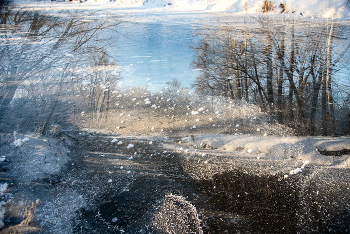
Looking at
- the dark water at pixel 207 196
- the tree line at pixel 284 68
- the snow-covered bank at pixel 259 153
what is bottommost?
the dark water at pixel 207 196

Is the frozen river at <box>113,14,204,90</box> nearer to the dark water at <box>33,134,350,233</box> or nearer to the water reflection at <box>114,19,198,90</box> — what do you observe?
the water reflection at <box>114,19,198,90</box>

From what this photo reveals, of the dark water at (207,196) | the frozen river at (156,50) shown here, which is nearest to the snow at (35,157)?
the dark water at (207,196)

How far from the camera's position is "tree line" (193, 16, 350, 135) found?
332cm

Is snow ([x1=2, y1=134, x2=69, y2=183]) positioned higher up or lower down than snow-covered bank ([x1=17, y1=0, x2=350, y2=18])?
lower down

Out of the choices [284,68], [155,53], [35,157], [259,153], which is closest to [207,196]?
[259,153]

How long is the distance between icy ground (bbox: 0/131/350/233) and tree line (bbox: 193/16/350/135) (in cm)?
Answer: 65

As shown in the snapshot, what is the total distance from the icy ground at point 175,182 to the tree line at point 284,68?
2.14ft

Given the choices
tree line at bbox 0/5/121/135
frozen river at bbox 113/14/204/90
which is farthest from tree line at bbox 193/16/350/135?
tree line at bbox 0/5/121/135

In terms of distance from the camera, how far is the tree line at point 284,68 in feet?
A: 10.9

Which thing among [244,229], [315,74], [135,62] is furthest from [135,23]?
[244,229]

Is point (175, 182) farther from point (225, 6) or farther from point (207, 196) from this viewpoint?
point (225, 6)

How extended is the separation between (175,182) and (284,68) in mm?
3046

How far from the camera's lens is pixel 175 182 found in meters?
2.39

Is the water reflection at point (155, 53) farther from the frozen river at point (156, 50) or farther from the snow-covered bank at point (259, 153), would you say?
the snow-covered bank at point (259, 153)
